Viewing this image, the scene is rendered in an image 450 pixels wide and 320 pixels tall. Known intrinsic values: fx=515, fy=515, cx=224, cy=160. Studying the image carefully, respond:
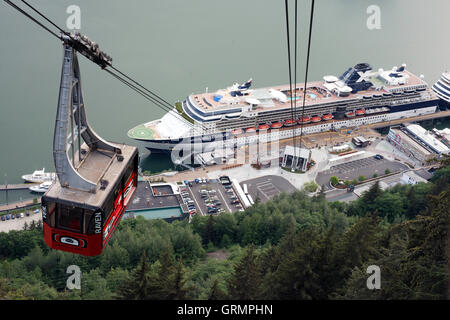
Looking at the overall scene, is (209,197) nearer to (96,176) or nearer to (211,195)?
(211,195)

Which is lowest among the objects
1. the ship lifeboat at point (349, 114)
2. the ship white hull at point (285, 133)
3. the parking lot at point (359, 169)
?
the parking lot at point (359, 169)

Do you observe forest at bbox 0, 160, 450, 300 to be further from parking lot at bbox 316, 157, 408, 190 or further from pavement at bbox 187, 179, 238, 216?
parking lot at bbox 316, 157, 408, 190

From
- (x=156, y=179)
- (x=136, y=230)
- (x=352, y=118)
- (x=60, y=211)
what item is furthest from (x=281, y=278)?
(x=352, y=118)

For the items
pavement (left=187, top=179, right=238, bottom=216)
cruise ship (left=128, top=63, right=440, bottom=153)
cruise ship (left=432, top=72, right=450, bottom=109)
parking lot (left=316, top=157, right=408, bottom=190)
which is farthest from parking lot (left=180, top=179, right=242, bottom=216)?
cruise ship (left=432, top=72, right=450, bottom=109)

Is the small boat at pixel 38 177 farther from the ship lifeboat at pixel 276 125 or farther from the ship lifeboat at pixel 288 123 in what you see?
the ship lifeboat at pixel 288 123

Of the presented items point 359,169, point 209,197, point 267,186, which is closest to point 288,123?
point 359,169

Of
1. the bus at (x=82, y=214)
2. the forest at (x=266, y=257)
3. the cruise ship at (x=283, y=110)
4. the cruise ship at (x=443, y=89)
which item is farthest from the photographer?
the cruise ship at (x=443, y=89)

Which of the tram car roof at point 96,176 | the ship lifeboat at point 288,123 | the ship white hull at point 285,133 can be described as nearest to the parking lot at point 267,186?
the ship white hull at point 285,133
